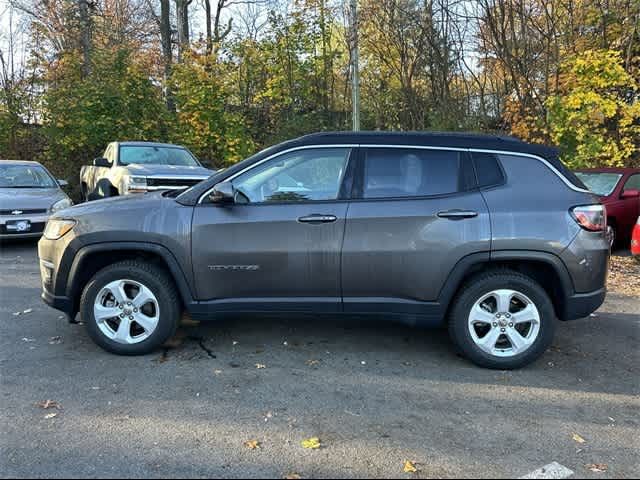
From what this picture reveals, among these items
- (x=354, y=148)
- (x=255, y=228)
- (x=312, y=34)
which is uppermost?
(x=312, y=34)

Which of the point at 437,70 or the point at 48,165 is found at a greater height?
the point at 437,70

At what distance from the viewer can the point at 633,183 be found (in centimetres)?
895

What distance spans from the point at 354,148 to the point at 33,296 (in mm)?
4400

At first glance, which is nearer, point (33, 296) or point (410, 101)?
point (33, 296)

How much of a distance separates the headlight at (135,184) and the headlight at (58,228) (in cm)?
489

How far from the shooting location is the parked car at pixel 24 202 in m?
8.40

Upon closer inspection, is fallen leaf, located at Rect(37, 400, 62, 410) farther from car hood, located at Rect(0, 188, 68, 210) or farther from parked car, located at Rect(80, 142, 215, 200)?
car hood, located at Rect(0, 188, 68, 210)

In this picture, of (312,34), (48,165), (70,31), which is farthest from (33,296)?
(70,31)

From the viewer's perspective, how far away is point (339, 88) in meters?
18.4

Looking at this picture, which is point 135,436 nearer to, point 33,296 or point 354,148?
point 354,148

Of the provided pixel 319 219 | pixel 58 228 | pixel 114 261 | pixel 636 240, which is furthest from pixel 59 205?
pixel 636 240

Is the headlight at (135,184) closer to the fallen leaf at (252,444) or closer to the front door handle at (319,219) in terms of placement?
the front door handle at (319,219)

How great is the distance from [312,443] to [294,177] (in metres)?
2.06

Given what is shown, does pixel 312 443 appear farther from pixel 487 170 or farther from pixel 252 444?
pixel 487 170
